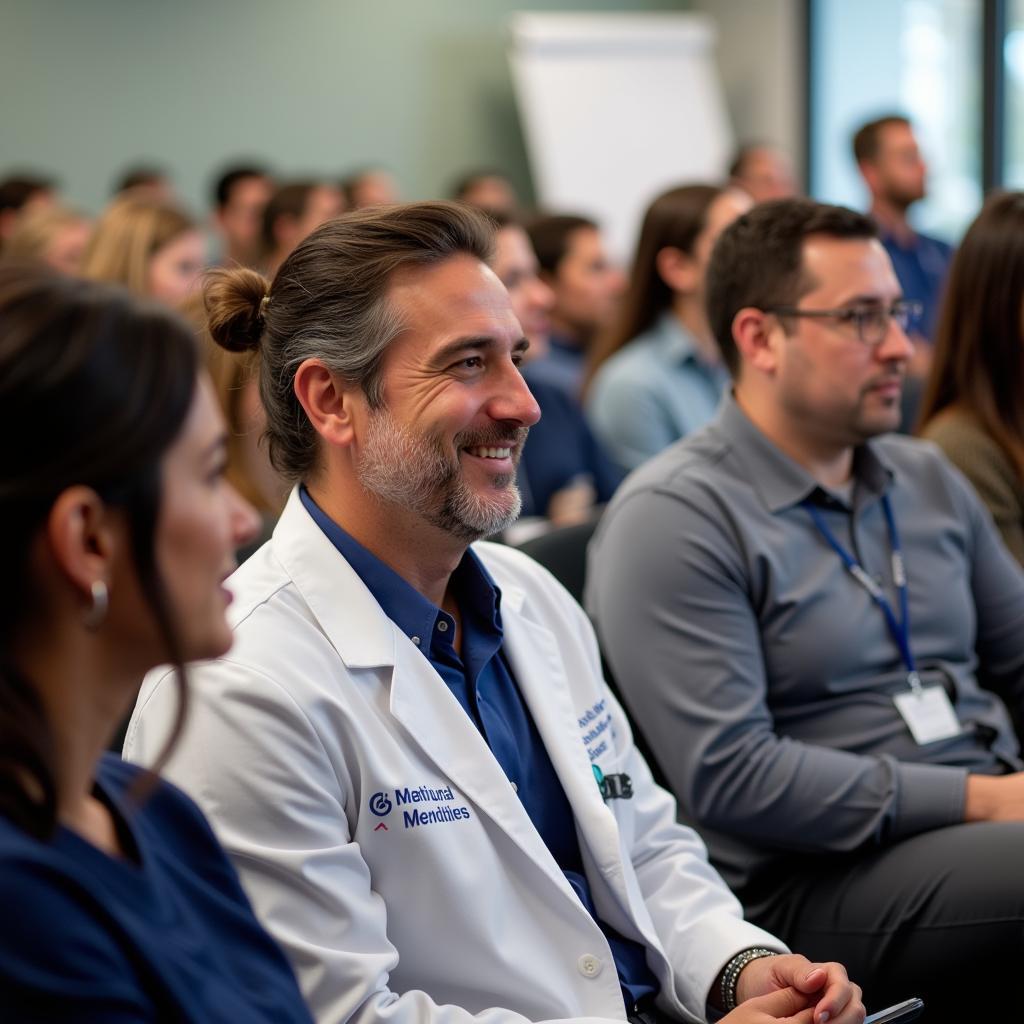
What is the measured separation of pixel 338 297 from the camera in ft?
4.67

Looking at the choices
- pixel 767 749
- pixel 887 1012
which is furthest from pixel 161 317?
pixel 767 749

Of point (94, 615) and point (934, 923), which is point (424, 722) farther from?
point (934, 923)

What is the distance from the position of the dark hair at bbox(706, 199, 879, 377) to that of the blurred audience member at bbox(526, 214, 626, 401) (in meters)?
2.57

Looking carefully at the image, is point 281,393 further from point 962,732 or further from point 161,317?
point 962,732

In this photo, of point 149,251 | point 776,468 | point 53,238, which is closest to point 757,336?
point 776,468

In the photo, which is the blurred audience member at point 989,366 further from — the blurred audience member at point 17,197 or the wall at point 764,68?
the wall at point 764,68

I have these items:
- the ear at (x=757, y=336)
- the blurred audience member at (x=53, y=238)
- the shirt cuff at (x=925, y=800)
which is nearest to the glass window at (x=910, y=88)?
the blurred audience member at (x=53, y=238)

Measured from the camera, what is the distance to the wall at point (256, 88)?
684cm

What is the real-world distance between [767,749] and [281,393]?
2.61 ft

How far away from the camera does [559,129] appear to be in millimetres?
7777

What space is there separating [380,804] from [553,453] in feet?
8.46

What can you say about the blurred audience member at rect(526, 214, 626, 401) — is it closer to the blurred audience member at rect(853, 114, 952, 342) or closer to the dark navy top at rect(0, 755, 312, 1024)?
the blurred audience member at rect(853, 114, 952, 342)

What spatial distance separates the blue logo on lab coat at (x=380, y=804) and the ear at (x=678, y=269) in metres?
2.74

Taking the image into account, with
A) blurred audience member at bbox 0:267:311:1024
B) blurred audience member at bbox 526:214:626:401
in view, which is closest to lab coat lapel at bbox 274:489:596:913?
blurred audience member at bbox 0:267:311:1024
